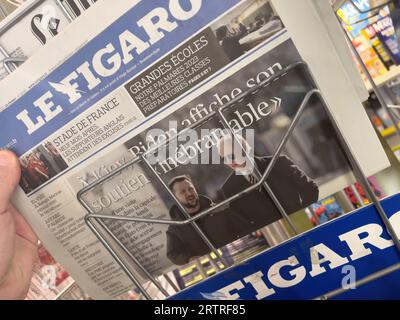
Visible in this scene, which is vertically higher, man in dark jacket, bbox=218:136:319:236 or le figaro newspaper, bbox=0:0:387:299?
le figaro newspaper, bbox=0:0:387:299

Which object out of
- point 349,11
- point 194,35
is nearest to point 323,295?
point 194,35

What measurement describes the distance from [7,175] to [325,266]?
423mm

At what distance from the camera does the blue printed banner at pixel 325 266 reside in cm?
41

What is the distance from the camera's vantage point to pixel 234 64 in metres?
0.42

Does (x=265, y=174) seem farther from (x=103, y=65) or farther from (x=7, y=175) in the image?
(x=7, y=175)

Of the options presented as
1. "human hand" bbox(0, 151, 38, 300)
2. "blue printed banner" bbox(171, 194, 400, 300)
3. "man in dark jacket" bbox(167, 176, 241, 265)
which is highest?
"human hand" bbox(0, 151, 38, 300)

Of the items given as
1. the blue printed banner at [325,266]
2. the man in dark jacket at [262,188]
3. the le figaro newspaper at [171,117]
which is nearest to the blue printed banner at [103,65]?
the le figaro newspaper at [171,117]

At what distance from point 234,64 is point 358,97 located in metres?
0.14

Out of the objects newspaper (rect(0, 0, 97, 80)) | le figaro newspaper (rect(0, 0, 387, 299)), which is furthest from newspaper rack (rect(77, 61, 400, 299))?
newspaper (rect(0, 0, 97, 80))

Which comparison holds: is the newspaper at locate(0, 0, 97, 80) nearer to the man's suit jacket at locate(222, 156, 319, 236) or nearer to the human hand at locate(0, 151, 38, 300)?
the human hand at locate(0, 151, 38, 300)

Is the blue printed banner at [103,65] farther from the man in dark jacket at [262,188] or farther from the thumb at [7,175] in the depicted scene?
the man in dark jacket at [262,188]

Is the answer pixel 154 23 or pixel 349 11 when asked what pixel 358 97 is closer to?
pixel 154 23

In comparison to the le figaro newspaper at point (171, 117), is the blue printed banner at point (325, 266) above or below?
below

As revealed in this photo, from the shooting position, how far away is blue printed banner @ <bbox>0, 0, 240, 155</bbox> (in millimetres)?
418
